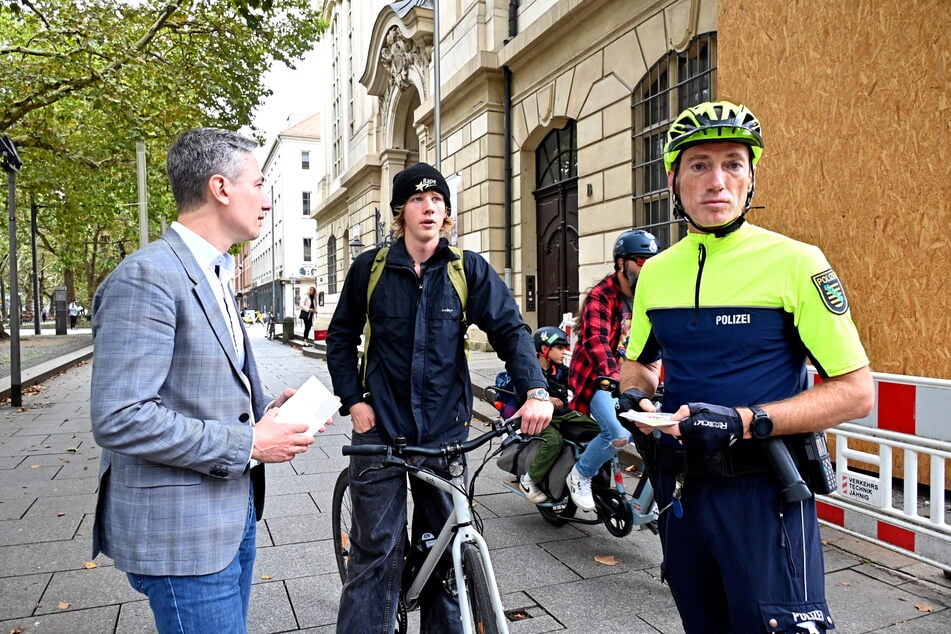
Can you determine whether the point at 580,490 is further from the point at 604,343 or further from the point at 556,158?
the point at 556,158

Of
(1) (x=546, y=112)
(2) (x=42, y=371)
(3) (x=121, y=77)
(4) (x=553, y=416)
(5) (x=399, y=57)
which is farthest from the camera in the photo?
(5) (x=399, y=57)

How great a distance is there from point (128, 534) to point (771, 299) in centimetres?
170

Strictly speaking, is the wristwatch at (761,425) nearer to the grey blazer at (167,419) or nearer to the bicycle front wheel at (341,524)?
the grey blazer at (167,419)

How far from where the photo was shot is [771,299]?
175cm

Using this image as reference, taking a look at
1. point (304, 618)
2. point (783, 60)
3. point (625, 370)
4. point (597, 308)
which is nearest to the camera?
point (625, 370)

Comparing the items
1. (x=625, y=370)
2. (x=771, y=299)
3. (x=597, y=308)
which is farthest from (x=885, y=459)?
(x=771, y=299)

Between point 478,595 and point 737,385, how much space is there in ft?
3.56

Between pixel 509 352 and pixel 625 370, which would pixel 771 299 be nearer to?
pixel 625 370

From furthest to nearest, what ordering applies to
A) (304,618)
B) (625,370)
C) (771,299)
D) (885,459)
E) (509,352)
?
(885,459) < (304,618) < (509,352) < (625,370) < (771,299)

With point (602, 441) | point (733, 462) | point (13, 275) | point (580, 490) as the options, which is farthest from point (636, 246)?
point (13, 275)

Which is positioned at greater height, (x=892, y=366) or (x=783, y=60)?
(x=783, y=60)

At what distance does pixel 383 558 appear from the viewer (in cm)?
265

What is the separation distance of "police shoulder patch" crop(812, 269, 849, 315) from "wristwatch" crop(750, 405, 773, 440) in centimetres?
32

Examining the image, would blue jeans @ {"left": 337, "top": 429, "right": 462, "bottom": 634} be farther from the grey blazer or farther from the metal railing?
the metal railing
